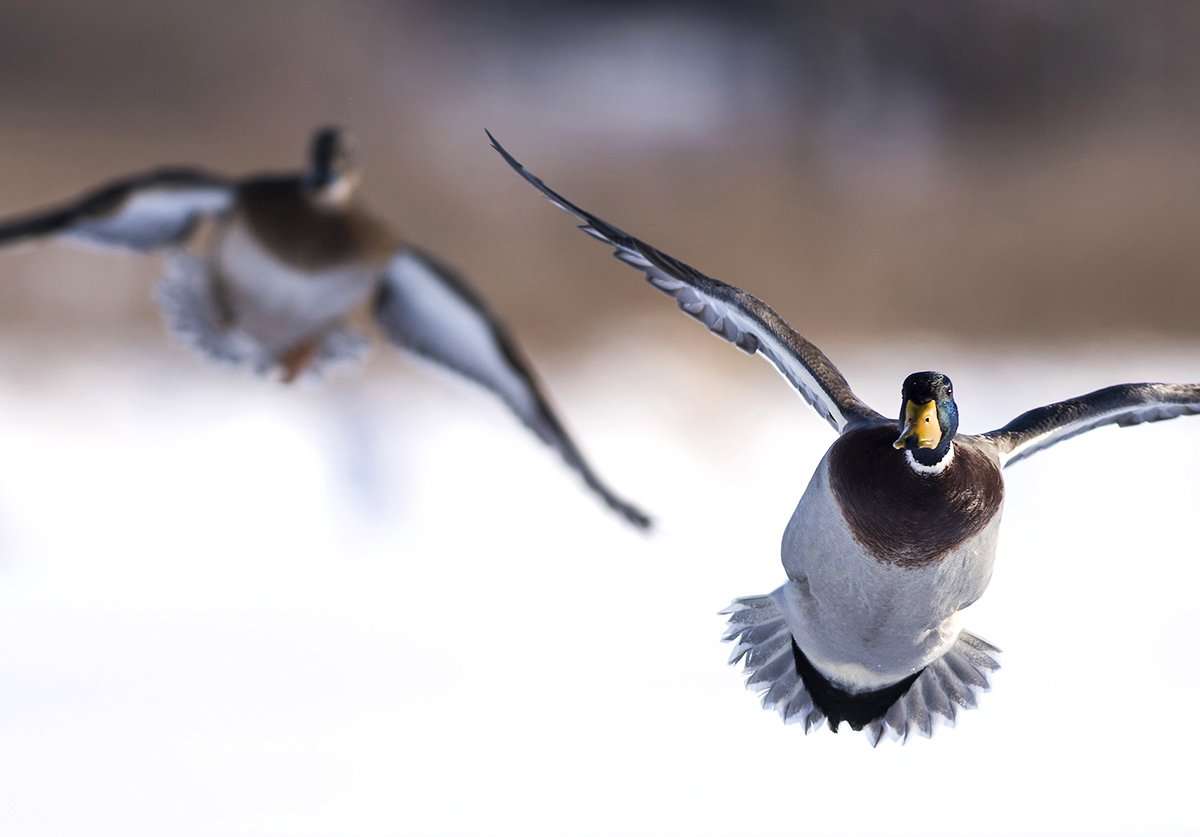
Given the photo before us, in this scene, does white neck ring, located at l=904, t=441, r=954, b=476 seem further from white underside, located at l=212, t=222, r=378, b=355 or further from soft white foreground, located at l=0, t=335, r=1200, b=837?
white underside, located at l=212, t=222, r=378, b=355

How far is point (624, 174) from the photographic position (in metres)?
4.42

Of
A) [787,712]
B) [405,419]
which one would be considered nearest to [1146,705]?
[787,712]

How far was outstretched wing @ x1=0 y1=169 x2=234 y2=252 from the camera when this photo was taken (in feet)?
6.95

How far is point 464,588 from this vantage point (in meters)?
2.39

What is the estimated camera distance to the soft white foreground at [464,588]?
1.71 meters

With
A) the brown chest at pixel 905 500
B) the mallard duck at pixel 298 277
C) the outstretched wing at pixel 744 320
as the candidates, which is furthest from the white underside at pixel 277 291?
the brown chest at pixel 905 500

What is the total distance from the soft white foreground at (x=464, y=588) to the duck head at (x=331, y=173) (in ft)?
2.00

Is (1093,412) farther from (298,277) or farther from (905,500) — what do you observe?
(298,277)

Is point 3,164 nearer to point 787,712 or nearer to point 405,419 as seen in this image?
point 405,419

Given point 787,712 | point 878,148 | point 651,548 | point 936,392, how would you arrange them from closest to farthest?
point 936,392 < point 787,712 < point 651,548 < point 878,148

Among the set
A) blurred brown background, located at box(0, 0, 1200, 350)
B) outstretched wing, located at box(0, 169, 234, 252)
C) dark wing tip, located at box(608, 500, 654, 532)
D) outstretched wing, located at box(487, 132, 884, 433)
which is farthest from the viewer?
blurred brown background, located at box(0, 0, 1200, 350)

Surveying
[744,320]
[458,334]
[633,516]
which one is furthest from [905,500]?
[458,334]

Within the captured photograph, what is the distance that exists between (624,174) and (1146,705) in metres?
2.78

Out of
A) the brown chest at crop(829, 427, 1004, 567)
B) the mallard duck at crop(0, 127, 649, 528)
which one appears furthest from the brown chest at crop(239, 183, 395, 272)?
the brown chest at crop(829, 427, 1004, 567)
